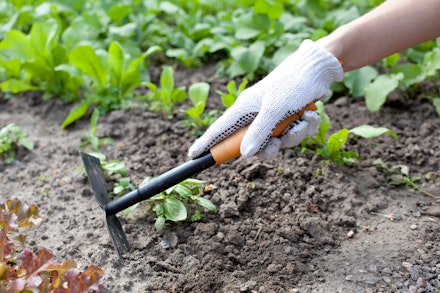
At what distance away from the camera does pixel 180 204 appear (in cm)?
249

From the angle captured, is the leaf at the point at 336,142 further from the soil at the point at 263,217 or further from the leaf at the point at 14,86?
the leaf at the point at 14,86

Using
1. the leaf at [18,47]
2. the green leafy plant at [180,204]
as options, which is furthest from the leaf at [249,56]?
the leaf at [18,47]

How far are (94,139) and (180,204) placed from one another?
31.6 inches

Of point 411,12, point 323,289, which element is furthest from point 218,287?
point 411,12

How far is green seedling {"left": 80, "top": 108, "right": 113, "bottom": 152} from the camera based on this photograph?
304 centimetres

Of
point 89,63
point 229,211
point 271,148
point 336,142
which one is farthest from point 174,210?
point 89,63

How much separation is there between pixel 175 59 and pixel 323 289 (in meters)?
2.22

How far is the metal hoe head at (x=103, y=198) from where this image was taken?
2387 millimetres

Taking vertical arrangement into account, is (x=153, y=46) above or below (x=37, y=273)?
below

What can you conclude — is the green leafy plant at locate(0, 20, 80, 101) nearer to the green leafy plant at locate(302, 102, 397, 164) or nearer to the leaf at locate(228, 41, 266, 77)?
the leaf at locate(228, 41, 266, 77)

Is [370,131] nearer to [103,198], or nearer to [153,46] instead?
[103,198]

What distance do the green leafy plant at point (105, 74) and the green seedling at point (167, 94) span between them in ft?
0.56

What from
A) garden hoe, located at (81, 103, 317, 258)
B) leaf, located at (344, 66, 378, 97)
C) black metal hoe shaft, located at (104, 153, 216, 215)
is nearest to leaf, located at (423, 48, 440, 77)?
leaf, located at (344, 66, 378, 97)

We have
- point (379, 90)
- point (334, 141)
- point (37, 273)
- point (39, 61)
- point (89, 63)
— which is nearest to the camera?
point (37, 273)
